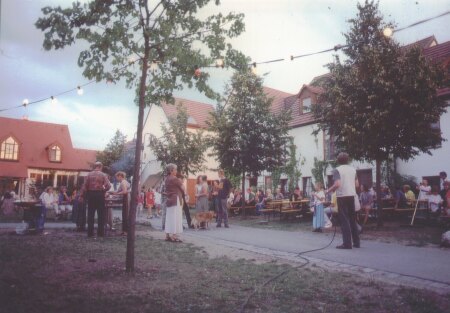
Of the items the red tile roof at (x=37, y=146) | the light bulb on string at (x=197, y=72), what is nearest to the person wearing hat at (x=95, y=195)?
the light bulb on string at (x=197, y=72)

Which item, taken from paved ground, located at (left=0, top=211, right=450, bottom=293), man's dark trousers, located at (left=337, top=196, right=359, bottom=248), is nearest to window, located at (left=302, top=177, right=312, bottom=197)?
paved ground, located at (left=0, top=211, right=450, bottom=293)

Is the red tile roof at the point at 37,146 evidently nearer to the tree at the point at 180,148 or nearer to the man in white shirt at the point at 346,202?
the tree at the point at 180,148

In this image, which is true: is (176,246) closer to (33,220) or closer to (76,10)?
(33,220)

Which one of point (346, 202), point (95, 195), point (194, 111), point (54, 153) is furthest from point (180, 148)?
point (346, 202)

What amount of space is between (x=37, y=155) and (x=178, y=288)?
4046 cm

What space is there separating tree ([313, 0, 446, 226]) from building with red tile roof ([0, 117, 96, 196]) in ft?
106

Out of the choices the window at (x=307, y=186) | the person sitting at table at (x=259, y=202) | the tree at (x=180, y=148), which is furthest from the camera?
the tree at (x=180, y=148)

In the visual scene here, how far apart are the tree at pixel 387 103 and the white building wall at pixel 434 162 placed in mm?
6959

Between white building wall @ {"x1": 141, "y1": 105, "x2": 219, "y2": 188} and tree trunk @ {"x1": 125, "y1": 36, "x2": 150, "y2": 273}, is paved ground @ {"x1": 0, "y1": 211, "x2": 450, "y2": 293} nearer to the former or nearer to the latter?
tree trunk @ {"x1": 125, "y1": 36, "x2": 150, "y2": 273}

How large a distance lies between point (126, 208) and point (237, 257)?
5.04 meters

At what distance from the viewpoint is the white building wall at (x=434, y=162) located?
19.6 m

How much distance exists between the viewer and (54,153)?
41406 millimetres

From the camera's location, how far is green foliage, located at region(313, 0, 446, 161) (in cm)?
1279

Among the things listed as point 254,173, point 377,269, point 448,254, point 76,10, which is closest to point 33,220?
point 76,10
